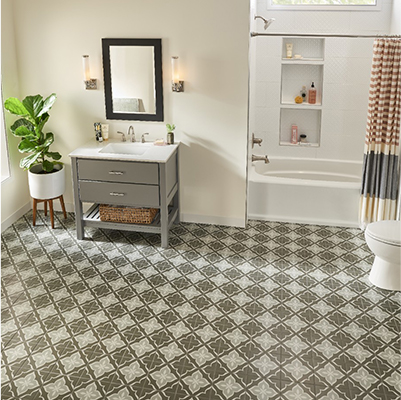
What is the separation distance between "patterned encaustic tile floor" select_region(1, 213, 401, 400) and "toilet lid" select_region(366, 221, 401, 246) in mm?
410

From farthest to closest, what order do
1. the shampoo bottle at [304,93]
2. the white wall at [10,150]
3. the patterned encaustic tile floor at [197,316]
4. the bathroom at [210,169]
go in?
the shampoo bottle at [304,93] < the white wall at [10,150] < the bathroom at [210,169] < the patterned encaustic tile floor at [197,316]

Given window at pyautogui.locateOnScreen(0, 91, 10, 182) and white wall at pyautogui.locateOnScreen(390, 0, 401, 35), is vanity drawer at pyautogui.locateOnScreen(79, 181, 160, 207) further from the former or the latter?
white wall at pyautogui.locateOnScreen(390, 0, 401, 35)

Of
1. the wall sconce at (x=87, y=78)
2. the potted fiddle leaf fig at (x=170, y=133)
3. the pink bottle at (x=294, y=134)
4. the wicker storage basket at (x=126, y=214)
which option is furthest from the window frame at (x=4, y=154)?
the pink bottle at (x=294, y=134)

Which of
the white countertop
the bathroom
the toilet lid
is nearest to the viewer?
the bathroom

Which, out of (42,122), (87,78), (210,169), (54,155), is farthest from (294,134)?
(42,122)

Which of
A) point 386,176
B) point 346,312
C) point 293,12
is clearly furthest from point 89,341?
point 293,12

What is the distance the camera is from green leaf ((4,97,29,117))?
14.6 ft

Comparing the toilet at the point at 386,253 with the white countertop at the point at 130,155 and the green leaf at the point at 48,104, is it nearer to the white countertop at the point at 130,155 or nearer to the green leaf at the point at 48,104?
Answer: the white countertop at the point at 130,155

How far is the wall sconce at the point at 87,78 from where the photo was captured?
4586 mm

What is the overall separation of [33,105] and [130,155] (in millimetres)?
991

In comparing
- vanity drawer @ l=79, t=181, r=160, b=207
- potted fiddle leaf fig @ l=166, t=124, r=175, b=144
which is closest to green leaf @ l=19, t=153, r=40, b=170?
vanity drawer @ l=79, t=181, r=160, b=207

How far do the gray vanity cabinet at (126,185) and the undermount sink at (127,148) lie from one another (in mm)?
303

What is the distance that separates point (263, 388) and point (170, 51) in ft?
9.24

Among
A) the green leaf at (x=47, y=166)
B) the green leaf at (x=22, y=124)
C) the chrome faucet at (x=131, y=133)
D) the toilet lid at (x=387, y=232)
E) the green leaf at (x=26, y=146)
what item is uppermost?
the green leaf at (x=22, y=124)
